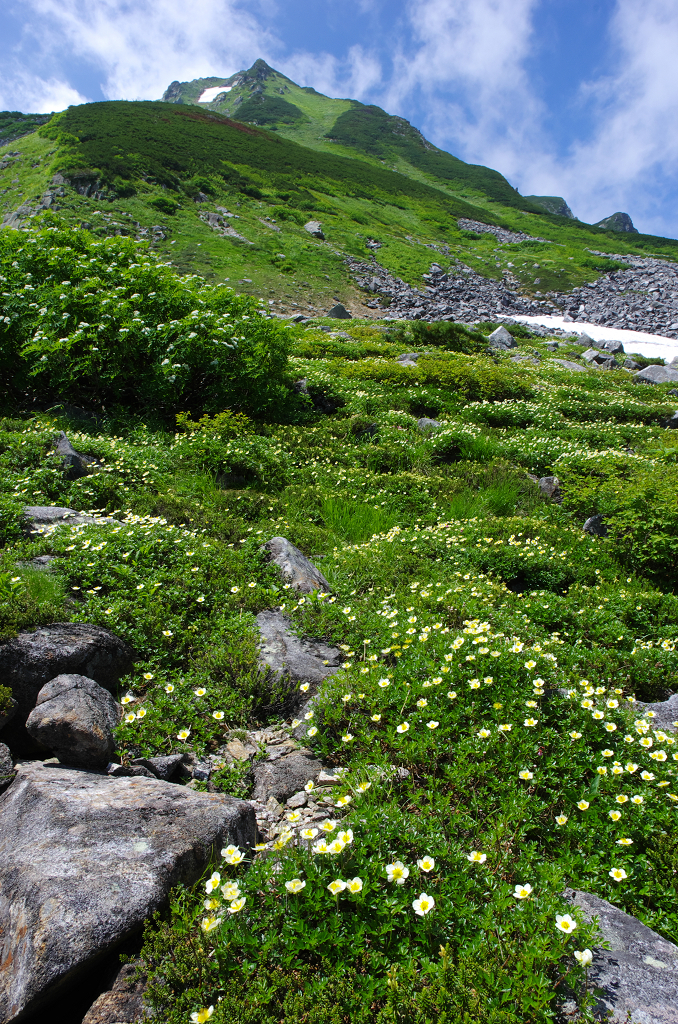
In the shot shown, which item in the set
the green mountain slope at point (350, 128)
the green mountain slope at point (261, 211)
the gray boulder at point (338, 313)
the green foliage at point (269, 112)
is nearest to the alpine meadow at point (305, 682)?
the green mountain slope at point (261, 211)

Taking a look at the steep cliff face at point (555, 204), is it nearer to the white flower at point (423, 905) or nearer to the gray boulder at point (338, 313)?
the gray boulder at point (338, 313)

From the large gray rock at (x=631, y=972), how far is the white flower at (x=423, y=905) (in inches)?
26.4

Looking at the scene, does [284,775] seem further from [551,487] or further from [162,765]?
[551,487]

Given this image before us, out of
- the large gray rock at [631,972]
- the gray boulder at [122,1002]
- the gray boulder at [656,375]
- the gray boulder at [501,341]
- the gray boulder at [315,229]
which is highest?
the gray boulder at [315,229]

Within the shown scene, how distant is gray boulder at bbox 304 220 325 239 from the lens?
133ft

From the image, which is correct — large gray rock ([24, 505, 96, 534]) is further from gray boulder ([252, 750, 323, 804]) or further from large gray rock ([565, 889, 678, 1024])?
large gray rock ([565, 889, 678, 1024])

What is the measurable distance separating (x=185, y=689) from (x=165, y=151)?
167ft

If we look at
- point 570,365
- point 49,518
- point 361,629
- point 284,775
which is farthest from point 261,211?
point 284,775

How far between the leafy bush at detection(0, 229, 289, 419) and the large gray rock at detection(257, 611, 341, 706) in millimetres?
6550

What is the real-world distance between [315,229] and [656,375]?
99.2 feet

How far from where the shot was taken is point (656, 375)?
837 inches

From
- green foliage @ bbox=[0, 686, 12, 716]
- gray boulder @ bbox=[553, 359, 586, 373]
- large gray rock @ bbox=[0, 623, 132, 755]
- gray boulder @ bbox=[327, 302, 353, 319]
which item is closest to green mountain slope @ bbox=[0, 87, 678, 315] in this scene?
gray boulder @ bbox=[327, 302, 353, 319]

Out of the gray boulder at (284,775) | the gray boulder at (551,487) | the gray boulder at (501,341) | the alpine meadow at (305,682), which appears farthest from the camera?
the gray boulder at (501,341)

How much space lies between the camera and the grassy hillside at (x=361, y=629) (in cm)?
220
